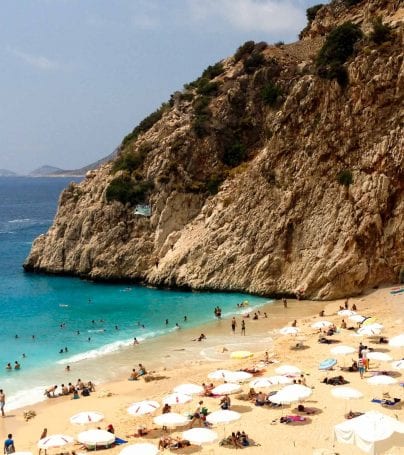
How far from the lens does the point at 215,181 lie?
2061 inches

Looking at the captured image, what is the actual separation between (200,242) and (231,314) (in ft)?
33.1

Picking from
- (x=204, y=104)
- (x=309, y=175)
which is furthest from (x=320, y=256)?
(x=204, y=104)

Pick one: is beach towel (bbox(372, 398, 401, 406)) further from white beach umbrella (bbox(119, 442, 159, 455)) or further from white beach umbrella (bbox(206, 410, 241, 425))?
white beach umbrella (bbox(119, 442, 159, 455))

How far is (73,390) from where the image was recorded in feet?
84.5

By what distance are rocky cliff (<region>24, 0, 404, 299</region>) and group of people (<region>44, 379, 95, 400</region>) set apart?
67.3 feet

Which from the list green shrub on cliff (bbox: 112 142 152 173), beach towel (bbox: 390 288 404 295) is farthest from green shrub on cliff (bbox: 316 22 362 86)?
green shrub on cliff (bbox: 112 142 152 173)

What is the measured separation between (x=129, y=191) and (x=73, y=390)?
3050 cm

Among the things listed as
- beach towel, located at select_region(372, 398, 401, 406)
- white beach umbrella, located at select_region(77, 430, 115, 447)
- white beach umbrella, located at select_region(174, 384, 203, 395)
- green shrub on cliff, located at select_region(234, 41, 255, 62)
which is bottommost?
white beach umbrella, located at select_region(77, 430, 115, 447)

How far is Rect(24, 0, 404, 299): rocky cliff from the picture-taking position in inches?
1629

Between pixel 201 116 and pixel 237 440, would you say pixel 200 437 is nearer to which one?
pixel 237 440

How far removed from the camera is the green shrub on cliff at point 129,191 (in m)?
54.1

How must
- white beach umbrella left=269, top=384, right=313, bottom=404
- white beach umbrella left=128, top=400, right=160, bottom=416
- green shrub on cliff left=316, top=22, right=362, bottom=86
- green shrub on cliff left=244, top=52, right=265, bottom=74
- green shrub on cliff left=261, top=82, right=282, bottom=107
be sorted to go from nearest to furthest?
white beach umbrella left=269, top=384, right=313, bottom=404 < white beach umbrella left=128, top=400, right=160, bottom=416 < green shrub on cliff left=316, top=22, right=362, bottom=86 < green shrub on cliff left=261, top=82, right=282, bottom=107 < green shrub on cliff left=244, top=52, right=265, bottom=74

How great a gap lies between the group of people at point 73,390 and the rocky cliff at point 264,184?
20.5 m

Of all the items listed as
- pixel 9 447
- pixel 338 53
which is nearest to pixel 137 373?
pixel 9 447
